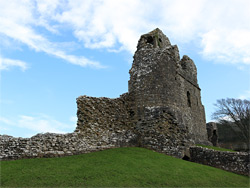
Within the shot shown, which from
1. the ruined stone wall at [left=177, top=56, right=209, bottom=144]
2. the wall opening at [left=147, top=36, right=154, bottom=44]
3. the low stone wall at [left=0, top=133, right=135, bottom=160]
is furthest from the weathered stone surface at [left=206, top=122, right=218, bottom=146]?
the low stone wall at [left=0, top=133, right=135, bottom=160]

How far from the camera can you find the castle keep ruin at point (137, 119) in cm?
1108

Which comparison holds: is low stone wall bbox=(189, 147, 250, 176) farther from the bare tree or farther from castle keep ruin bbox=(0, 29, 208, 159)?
the bare tree

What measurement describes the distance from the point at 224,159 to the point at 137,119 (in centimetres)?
536

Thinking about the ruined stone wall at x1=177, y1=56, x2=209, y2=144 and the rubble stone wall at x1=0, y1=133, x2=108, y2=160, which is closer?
the rubble stone wall at x1=0, y1=133, x2=108, y2=160

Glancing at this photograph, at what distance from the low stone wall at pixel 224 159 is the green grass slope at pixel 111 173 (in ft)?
2.93

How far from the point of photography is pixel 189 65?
2134 cm

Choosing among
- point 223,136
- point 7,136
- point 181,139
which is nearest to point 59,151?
point 7,136

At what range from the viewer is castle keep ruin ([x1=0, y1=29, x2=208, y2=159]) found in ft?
36.3

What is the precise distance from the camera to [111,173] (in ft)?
28.2

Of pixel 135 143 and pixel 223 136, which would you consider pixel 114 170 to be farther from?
pixel 223 136

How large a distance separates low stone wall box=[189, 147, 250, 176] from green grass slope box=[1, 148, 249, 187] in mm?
893

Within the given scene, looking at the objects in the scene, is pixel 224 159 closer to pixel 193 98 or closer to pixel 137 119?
pixel 137 119

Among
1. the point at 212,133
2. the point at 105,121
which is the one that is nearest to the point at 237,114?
the point at 212,133

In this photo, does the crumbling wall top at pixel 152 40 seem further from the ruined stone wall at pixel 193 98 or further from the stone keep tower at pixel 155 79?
the ruined stone wall at pixel 193 98
